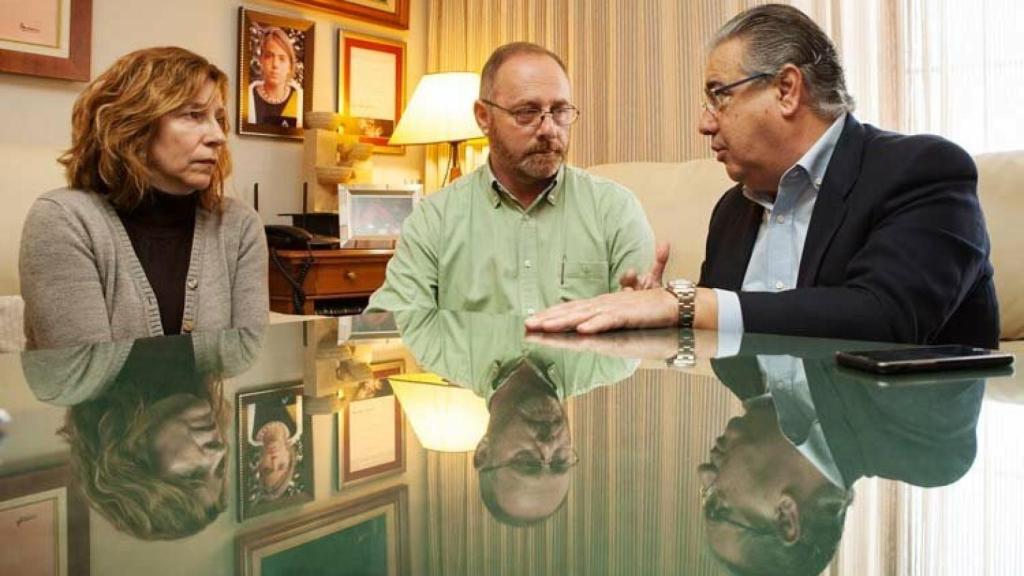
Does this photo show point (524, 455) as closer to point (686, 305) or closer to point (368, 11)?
point (686, 305)

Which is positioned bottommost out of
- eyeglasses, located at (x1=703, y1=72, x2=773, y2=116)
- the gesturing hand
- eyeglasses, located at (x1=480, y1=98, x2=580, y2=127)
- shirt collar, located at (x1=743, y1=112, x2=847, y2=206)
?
the gesturing hand

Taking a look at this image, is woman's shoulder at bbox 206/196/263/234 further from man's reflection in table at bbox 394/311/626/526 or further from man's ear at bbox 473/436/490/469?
man's ear at bbox 473/436/490/469

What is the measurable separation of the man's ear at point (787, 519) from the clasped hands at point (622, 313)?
0.75m

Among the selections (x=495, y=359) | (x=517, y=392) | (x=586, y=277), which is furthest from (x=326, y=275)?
(x=517, y=392)

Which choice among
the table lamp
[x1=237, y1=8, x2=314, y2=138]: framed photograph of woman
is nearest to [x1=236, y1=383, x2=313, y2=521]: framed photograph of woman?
the table lamp

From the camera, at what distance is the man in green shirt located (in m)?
2.09

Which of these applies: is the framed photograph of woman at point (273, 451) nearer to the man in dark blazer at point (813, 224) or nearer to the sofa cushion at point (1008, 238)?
the man in dark blazer at point (813, 224)

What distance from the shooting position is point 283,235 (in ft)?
10.4

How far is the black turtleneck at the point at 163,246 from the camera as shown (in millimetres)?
1735

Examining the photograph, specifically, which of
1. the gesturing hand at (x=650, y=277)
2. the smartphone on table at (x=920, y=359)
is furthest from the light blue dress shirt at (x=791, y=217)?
the smartphone on table at (x=920, y=359)

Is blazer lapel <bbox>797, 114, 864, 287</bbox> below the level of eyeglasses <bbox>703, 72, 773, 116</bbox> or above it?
below

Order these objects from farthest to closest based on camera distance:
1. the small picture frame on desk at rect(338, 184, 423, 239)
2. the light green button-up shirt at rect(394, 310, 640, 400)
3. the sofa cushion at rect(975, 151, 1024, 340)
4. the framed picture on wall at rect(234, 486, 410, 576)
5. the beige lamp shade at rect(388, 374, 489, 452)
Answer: the small picture frame on desk at rect(338, 184, 423, 239) < the sofa cushion at rect(975, 151, 1024, 340) < the light green button-up shirt at rect(394, 310, 640, 400) < the beige lamp shade at rect(388, 374, 489, 452) < the framed picture on wall at rect(234, 486, 410, 576)

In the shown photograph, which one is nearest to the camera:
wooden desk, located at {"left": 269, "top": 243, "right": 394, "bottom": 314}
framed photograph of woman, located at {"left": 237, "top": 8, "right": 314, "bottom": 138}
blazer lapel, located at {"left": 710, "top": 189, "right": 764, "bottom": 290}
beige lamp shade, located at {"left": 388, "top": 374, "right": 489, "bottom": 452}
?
beige lamp shade, located at {"left": 388, "top": 374, "right": 489, "bottom": 452}

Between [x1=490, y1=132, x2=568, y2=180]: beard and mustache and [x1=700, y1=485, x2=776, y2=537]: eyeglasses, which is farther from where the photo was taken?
[x1=490, y1=132, x2=568, y2=180]: beard and mustache
